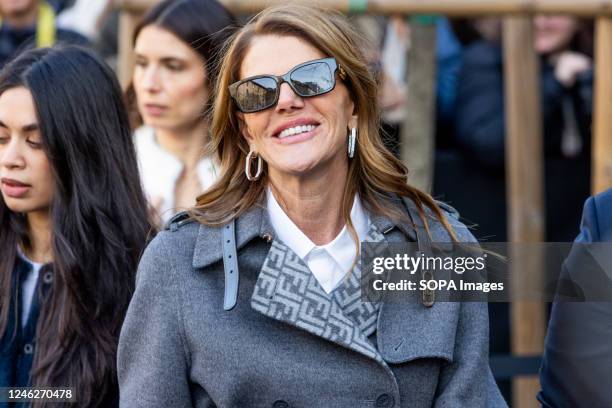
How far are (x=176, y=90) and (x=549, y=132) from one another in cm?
207

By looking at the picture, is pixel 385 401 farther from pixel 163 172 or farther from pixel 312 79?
pixel 163 172

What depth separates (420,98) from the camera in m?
5.29

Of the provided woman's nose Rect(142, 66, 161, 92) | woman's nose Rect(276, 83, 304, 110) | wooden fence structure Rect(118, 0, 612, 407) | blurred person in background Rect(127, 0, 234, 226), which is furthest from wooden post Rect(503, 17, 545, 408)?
woman's nose Rect(276, 83, 304, 110)

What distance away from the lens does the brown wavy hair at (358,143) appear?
3.01 metres

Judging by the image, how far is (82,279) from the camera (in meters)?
3.45

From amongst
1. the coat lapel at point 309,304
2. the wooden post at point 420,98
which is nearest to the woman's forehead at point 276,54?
the coat lapel at point 309,304

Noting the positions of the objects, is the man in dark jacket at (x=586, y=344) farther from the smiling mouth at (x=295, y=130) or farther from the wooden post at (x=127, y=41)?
the wooden post at (x=127, y=41)

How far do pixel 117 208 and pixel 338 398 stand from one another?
3.63ft

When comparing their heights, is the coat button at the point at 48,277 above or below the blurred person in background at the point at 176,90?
below

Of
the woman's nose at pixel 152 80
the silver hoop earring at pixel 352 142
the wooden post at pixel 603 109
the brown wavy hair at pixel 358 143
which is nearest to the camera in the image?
the brown wavy hair at pixel 358 143

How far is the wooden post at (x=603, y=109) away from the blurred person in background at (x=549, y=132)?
765mm

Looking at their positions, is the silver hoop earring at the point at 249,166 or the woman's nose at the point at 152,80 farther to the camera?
the woman's nose at the point at 152,80

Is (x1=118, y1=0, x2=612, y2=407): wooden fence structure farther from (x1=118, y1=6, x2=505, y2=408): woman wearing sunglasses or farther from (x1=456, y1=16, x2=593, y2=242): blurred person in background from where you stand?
(x1=118, y1=6, x2=505, y2=408): woman wearing sunglasses

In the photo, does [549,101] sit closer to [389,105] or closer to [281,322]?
[389,105]
